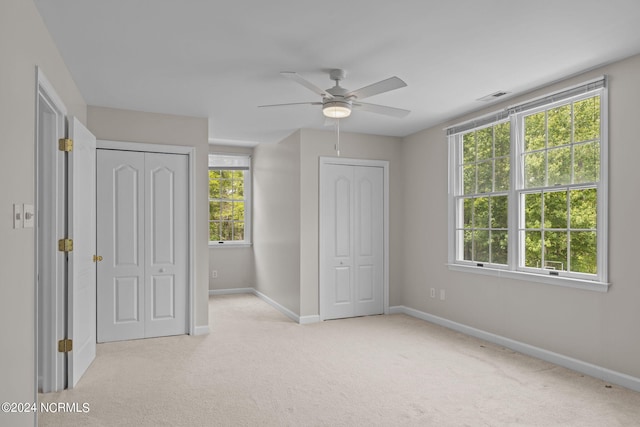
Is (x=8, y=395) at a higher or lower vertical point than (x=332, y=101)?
lower

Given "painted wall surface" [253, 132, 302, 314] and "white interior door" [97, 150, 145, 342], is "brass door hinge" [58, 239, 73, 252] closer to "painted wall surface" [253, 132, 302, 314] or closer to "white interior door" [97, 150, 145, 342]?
"white interior door" [97, 150, 145, 342]

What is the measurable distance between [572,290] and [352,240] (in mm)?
2723

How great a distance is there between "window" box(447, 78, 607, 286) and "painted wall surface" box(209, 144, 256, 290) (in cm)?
376

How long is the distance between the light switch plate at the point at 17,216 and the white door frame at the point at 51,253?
106 cm

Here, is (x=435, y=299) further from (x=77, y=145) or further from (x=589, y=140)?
(x=77, y=145)

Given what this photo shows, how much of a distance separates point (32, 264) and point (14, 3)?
4.39 ft

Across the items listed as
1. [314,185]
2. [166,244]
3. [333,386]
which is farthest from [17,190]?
[314,185]

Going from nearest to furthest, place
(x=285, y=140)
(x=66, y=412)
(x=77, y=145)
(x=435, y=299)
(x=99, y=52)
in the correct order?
(x=66, y=412) < (x=99, y=52) < (x=77, y=145) < (x=435, y=299) < (x=285, y=140)

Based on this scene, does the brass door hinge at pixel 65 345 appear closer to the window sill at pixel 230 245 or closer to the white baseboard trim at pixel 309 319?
the white baseboard trim at pixel 309 319

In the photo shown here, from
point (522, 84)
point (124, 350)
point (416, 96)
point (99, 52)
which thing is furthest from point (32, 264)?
point (522, 84)

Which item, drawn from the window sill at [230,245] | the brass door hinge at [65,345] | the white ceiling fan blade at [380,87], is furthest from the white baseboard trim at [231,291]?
the white ceiling fan blade at [380,87]

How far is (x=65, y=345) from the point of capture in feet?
10.4

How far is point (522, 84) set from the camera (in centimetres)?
373

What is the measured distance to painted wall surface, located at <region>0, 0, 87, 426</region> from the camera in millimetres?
1841
